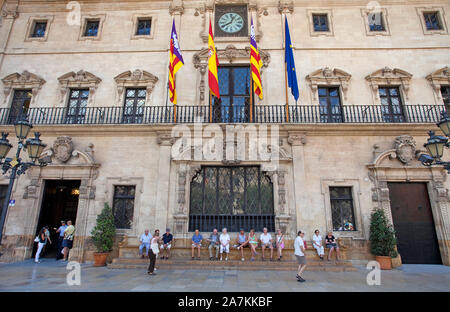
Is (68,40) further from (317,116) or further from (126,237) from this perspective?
(317,116)

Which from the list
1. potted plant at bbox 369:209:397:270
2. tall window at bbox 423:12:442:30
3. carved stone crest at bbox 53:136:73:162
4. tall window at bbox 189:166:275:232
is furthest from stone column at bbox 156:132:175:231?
tall window at bbox 423:12:442:30

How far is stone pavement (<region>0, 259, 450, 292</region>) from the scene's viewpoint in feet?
21.0

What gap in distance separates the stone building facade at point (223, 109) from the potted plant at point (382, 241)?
0.55m

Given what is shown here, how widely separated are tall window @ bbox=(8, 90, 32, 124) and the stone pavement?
750cm

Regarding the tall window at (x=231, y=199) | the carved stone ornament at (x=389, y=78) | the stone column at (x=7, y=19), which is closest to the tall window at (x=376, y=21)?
the carved stone ornament at (x=389, y=78)

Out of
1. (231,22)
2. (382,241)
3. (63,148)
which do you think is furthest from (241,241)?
(231,22)

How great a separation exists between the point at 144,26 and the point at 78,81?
4.80 metres

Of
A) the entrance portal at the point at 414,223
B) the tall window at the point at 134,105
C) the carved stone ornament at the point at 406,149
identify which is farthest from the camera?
the tall window at the point at 134,105

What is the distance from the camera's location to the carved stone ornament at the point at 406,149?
10.8 meters

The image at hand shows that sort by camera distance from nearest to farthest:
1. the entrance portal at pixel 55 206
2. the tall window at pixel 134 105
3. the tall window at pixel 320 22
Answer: the entrance portal at pixel 55 206 → the tall window at pixel 134 105 → the tall window at pixel 320 22

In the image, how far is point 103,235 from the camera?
387 inches

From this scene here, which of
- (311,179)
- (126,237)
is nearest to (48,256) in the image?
(126,237)

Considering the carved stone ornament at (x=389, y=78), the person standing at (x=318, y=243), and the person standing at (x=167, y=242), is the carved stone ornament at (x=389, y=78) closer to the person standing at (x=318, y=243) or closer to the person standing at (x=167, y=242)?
the person standing at (x=318, y=243)

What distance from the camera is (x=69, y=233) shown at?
10.7 meters
